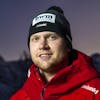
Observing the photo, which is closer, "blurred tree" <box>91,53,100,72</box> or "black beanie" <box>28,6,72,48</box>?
"black beanie" <box>28,6,72,48</box>

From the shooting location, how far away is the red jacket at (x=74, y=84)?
2.01 m

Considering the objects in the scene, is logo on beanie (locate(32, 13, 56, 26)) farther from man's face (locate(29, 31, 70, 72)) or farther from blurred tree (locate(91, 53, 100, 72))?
blurred tree (locate(91, 53, 100, 72))

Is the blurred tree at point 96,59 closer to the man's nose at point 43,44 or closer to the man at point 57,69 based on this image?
the man at point 57,69

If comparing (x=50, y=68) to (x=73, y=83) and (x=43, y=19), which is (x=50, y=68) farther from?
(x=43, y=19)

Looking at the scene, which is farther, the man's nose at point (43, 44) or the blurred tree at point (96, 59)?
the blurred tree at point (96, 59)

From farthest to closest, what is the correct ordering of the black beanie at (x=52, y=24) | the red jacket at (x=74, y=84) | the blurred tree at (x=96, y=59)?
the blurred tree at (x=96, y=59) < the black beanie at (x=52, y=24) < the red jacket at (x=74, y=84)

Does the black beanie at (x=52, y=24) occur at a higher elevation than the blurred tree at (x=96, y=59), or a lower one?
higher

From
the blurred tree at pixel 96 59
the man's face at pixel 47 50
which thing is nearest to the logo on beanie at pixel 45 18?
the man's face at pixel 47 50

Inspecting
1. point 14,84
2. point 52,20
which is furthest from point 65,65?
point 14,84

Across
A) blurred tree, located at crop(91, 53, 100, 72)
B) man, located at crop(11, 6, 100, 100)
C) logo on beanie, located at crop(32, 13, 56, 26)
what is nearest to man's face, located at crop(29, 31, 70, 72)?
man, located at crop(11, 6, 100, 100)

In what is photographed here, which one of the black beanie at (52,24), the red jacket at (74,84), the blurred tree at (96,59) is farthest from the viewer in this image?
the blurred tree at (96,59)

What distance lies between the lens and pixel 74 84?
6.68 ft

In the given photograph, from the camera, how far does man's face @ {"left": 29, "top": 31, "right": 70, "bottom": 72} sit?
6.67 feet

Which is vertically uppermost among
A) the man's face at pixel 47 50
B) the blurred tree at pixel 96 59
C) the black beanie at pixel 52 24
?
the black beanie at pixel 52 24
